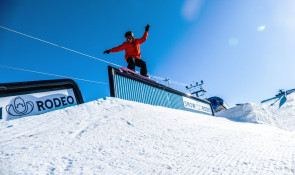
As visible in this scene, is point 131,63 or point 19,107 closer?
point 19,107

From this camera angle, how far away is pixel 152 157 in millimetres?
1381

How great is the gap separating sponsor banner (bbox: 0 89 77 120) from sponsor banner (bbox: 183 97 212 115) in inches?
203

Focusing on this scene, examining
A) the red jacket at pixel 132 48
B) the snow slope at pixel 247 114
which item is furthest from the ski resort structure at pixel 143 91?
the snow slope at pixel 247 114

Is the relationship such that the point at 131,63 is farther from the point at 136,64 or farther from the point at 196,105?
the point at 196,105

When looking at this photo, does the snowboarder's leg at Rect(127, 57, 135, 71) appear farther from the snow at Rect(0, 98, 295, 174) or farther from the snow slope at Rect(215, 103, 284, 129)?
the snow slope at Rect(215, 103, 284, 129)

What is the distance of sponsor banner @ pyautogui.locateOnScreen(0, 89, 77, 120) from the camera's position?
125 inches

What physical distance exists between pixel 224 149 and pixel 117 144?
0.99m

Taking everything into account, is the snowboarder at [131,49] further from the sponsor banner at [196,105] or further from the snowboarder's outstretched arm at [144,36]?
the sponsor banner at [196,105]

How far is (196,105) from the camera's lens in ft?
28.7

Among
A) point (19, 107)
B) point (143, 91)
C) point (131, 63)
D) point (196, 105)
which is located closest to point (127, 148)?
point (19, 107)

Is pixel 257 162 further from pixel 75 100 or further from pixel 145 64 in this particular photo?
pixel 145 64

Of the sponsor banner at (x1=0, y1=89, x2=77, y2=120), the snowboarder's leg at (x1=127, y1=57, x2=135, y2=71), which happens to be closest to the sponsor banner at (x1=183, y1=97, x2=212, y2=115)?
the snowboarder's leg at (x1=127, y1=57, x2=135, y2=71)

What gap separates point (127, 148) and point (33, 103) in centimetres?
292

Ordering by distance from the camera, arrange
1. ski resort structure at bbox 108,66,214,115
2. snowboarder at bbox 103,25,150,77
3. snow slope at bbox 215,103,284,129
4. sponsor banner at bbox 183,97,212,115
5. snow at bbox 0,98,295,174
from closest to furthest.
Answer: snow at bbox 0,98,295,174 < ski resort structure at bbox 108,66,214,115 < snowboarder at bbox 103,25,150,77 < snow slope at bbox 215,103,284,129 < sponsor banner at bbox 183,97,212,115
